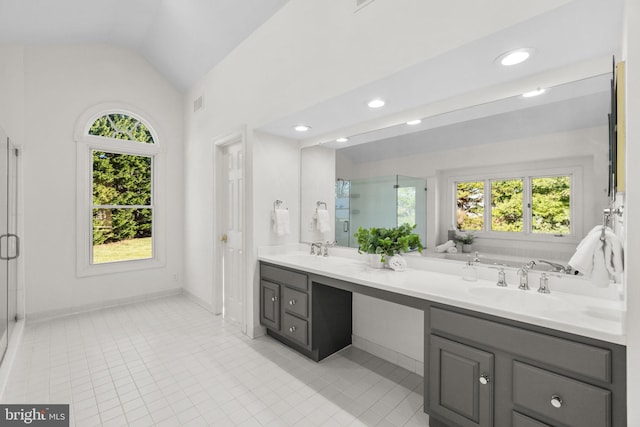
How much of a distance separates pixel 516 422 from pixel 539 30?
5.79 feet

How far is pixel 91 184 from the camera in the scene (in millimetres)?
3871

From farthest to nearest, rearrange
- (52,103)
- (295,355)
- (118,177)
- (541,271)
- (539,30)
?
(118,177)
(52,103)
(295,355)
(541,271)
(539,30)

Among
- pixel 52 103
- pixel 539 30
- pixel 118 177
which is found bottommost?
pixel 118 177

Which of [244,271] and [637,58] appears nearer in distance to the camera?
[637,58]

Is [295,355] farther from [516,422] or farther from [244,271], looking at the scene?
[516,422]

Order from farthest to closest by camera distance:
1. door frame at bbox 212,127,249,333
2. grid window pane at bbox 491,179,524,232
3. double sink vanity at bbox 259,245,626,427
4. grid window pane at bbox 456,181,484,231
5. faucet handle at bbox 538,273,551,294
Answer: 1. door frame at bbox 212,127,249,333
2. grid window pane at bbox 456,181,484,231
3. grid window pane at bbox 491,179,524,232
4. faucet handle at bbox 538,273,551,294
5. double sink vanity at bbox 259,245,626,427

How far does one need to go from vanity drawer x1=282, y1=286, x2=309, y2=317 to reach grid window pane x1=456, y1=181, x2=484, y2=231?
1332 mm

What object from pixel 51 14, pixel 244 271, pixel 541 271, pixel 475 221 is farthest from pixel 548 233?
pixel 51 14

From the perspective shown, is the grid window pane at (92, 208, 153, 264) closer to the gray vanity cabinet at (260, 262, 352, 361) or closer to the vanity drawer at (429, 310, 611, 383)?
the gray vanity cabinet at (260, 262, 352, 361)

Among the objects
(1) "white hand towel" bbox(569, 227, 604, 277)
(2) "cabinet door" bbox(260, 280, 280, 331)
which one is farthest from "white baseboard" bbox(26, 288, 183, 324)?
(1) "white hand towel" bbox(569, 227, 604, 277)

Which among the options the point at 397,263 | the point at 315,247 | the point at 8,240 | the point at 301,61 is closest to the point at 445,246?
the point at 397,263

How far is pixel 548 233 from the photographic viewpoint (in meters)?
1.79

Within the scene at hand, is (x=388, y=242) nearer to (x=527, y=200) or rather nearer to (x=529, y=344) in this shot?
(x=527, y=200)

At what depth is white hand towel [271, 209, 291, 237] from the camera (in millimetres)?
3102
